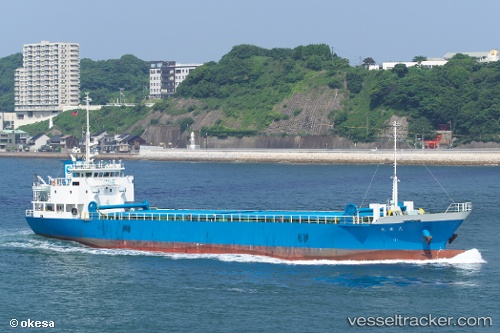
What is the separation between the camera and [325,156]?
14425cm

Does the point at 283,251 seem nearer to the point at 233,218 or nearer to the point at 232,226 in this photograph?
the point at 232,226

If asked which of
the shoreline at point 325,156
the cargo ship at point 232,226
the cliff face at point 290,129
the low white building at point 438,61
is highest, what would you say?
the low white building at point 438,61

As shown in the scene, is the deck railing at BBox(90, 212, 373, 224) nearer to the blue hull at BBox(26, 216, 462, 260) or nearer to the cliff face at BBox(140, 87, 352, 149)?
the blue hull at BBox(26, 216, 462, 260)

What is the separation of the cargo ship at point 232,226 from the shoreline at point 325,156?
87.2 m

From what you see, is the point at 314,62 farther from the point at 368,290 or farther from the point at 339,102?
the point at 368,290

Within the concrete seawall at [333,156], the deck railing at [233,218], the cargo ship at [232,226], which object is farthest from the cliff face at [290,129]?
the deck railing at [233,218]

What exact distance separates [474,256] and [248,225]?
480 inches

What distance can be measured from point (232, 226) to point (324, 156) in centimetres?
9673

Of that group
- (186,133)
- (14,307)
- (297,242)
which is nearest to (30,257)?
(14,307)

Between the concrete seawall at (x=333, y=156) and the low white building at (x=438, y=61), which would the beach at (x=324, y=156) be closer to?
the concrete seawall at (x=333, y=156)

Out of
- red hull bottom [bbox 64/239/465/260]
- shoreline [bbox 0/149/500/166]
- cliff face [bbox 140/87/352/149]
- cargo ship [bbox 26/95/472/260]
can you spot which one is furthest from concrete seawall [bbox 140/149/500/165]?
red hull bottom [bbox 64/239/465/260]

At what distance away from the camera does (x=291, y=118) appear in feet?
532

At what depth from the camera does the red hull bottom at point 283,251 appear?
1791 inches

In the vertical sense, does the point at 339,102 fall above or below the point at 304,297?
above
